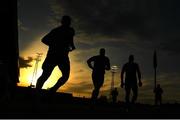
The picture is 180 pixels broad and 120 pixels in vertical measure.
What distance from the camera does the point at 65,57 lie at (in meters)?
9.30

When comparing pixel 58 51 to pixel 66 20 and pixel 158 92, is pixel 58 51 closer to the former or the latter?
pixel 66 20

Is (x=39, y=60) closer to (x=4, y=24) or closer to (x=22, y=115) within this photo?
(x=4, y=24)

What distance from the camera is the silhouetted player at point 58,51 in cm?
919

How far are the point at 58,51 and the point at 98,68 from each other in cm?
351

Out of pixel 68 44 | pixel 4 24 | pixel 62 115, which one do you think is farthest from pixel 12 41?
pixel 62 115

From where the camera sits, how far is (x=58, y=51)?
9.22 m

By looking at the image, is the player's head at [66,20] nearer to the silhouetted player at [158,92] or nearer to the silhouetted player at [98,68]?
the silhouetted player at [98,68]

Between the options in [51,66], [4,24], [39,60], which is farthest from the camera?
[39,60]

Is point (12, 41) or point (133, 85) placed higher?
point (12, 41)

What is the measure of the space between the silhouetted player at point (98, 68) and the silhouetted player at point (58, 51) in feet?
10.2

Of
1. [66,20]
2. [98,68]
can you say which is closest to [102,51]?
[98,68]

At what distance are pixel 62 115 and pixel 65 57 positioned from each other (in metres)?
2.16

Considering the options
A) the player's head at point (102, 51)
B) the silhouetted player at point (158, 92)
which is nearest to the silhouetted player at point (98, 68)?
the player's head at point (102, 51)

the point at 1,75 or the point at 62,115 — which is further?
the point at 1,75
